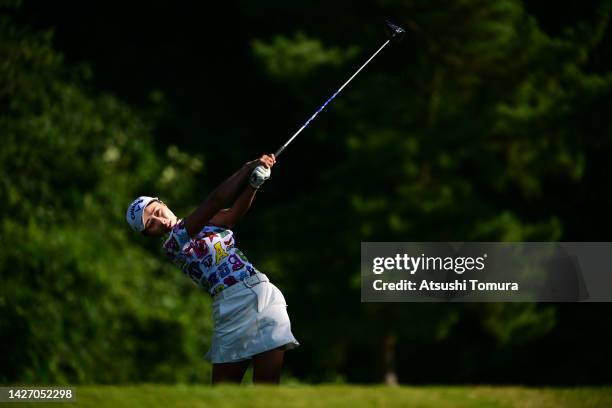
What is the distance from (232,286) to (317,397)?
963mm

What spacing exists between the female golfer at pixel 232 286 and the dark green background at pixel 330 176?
26.1 feet

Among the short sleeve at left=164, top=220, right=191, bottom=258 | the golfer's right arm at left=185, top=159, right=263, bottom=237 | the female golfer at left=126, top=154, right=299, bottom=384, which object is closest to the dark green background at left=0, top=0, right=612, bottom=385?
the female golfer at left=126, top=154, right=299, bottom=384

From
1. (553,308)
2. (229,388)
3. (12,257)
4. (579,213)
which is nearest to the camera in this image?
(229,388)

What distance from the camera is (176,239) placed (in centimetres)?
638

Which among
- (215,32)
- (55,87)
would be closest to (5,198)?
(55,87)

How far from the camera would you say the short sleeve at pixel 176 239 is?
20.9ft

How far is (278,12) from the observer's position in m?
19.1

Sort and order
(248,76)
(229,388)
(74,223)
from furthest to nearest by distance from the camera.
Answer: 1. (248,76)
2. (74,223)
3. (229,388)

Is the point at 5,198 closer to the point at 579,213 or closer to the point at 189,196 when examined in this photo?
the point at 189,196

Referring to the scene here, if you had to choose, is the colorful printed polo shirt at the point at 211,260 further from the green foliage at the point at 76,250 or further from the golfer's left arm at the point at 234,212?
the green foliage at the point at 76,250

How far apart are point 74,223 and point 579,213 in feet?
29.3

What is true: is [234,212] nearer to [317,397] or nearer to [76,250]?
[317,397]

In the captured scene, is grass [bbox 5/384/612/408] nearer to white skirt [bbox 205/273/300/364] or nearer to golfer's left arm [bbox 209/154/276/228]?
white skirt [bbox 205/273/300/364]

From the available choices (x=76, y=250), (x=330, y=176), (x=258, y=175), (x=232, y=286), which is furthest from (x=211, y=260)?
(x=330, y=176)
